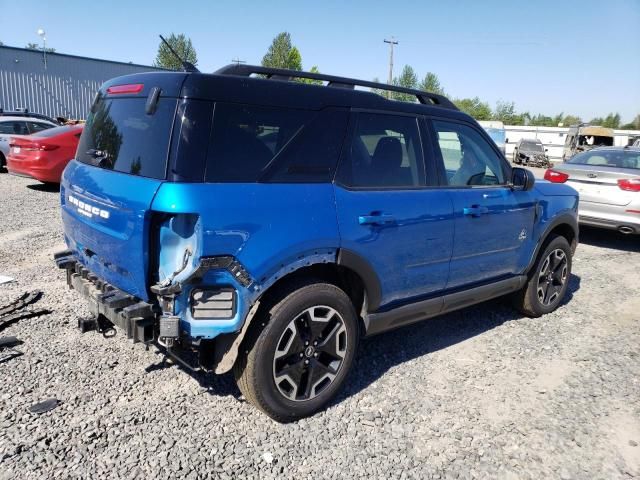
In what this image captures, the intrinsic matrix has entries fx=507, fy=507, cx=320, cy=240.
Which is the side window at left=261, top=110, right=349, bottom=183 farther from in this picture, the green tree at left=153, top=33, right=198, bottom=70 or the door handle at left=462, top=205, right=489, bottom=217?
the green tree at left=153, top=33, right=198, bottom=70

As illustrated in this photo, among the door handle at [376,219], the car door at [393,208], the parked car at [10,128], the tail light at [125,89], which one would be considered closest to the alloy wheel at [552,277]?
the car door at [393,208]

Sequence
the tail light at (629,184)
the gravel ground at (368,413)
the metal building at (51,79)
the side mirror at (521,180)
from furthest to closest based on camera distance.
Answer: the metal building at (51,79) < the tail light at (629,184) < the side mirror at (521,180) < the gravel ground at (368,413)

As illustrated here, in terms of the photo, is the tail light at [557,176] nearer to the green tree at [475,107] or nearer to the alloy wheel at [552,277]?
the alloy wheel at [552,277]

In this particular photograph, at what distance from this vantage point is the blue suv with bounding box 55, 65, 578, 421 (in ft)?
8.71

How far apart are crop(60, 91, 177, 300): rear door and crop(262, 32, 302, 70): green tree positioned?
5878 cm

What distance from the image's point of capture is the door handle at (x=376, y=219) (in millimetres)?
3176

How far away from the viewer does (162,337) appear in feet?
8.80

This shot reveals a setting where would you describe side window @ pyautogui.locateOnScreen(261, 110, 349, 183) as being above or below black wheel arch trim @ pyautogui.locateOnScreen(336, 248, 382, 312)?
above

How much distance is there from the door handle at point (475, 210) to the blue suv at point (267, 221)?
0.9 inches

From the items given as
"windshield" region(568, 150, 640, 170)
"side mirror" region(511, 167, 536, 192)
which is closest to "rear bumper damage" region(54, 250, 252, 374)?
"side mirror" region(511, 167, 536, 192)

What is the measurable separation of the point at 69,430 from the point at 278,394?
47.5 inches

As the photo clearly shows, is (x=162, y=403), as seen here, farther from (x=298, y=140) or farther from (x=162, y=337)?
(x=298, y=140)

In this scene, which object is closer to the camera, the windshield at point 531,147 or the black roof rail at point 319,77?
the black roof rail at point 319,77

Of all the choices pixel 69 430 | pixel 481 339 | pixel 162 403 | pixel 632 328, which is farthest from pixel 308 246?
pixel 632 328
